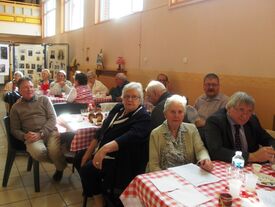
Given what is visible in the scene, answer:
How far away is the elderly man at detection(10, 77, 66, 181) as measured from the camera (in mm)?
2785

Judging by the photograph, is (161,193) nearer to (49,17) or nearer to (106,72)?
(106,72)

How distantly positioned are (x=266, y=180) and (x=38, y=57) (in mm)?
8790

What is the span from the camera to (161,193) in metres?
1.29

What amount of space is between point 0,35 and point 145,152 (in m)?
13.1

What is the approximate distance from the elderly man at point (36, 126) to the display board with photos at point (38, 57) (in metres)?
6.03

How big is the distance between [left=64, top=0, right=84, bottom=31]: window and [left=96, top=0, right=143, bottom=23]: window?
1278 mm

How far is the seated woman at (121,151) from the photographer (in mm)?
2102

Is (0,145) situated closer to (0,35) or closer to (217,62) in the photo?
(217,62)

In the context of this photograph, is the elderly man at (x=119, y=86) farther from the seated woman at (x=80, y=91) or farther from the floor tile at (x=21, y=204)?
the floor tile at (x=21, y=204)

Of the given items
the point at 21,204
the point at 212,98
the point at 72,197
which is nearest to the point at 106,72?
the point at 212,98

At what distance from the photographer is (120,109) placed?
95.1 inches

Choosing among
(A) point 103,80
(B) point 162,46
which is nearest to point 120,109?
(B) point 162,46

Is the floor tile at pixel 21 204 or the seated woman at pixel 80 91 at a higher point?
the seated woman at pixel 80 91

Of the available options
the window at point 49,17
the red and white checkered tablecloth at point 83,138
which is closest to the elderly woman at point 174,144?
the red and white checkered tablecloth at point 83,138
